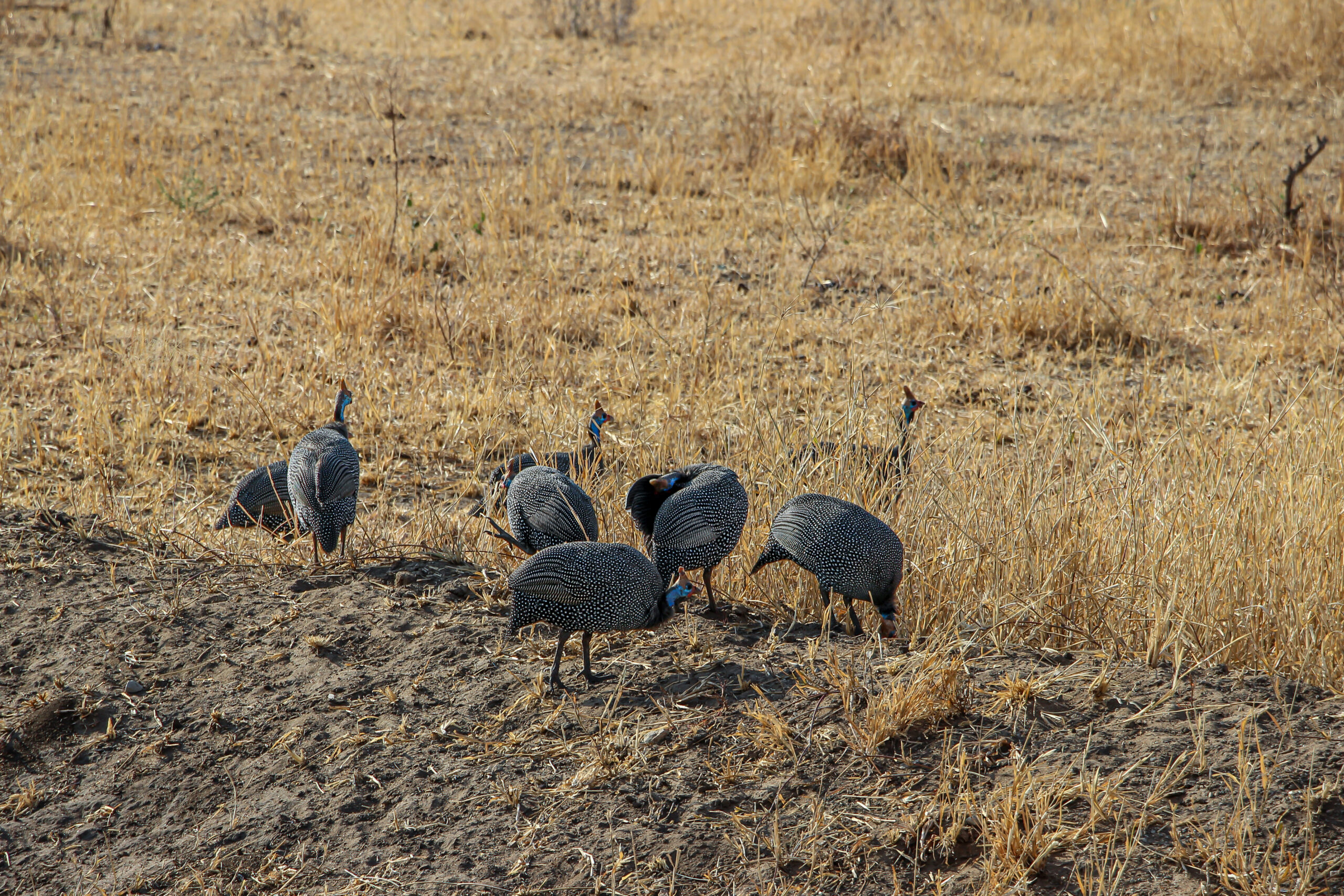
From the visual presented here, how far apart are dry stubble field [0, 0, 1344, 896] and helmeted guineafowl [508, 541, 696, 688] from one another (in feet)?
0.81

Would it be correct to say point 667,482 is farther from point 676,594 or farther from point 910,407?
point 910,407

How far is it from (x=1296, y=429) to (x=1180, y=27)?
10906 mm

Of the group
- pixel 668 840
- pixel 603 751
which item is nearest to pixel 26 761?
pixel 603 751

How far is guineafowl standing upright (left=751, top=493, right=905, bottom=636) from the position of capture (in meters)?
3.41

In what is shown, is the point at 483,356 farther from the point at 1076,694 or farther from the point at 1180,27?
the point at 1180,27

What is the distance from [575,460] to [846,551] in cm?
184

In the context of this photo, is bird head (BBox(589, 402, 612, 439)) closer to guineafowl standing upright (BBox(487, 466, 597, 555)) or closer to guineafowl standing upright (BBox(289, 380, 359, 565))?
guineafowl standing upright (BBox(487, 466, 597, 555))

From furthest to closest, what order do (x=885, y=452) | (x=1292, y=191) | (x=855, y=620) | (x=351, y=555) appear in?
(x=1292, y=191)
(x=885, y=452)
(x=351, y=555)
(x=855, y=620)

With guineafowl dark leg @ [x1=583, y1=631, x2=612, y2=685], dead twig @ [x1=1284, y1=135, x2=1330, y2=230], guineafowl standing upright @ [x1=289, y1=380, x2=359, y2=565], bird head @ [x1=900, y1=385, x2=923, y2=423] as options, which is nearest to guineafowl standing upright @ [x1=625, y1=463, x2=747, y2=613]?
guineafowl dark leg @ [x1=583, y1=631, x2=612, y2=685]

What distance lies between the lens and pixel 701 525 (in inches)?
141

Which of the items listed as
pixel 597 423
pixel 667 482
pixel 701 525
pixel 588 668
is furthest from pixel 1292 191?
pixel 588 668

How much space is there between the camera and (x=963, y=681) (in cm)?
321

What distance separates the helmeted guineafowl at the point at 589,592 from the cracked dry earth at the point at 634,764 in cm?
22

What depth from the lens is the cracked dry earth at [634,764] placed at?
2.67m
